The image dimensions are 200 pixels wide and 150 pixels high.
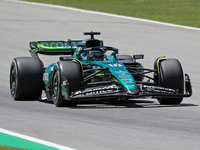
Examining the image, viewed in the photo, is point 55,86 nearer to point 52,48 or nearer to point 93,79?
point 93,79

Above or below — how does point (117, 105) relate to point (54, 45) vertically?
below

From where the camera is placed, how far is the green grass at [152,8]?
3139 centimetres

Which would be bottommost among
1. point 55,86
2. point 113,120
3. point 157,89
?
point 113,120

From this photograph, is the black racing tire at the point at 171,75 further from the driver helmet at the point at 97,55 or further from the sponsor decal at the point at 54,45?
the sponsor decal at the point at 54,45

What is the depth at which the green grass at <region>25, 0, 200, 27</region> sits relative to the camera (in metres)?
31.4

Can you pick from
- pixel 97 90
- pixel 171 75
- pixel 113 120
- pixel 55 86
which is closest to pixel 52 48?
pixel 55 86

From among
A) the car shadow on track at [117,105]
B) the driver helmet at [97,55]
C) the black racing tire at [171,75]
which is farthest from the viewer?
the driver helmet at [97,55]

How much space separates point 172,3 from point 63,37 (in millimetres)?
12729

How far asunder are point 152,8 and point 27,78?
23.6 m

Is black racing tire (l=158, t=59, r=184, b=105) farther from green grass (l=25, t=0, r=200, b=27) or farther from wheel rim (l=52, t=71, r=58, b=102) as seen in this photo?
green grass (l=25, t=0, r=200, b=27)

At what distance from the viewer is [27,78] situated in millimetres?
12109

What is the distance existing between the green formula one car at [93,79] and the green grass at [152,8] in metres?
18.4

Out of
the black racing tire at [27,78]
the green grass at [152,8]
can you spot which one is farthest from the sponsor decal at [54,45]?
the green grass at [152,8]

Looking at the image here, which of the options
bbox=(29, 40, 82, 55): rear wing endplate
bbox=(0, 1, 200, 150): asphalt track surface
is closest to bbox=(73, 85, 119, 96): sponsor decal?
bbox=(0, 1, 200, 150): asphalt track surface
